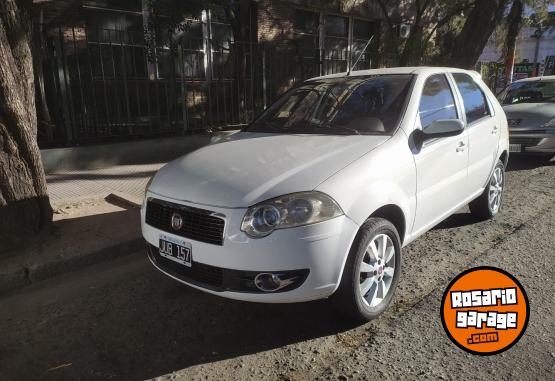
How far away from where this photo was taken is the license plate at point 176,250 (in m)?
2.83

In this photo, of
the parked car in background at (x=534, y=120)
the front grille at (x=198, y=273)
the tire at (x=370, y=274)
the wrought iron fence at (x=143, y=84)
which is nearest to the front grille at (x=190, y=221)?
the front grille at (x=198, y=273)

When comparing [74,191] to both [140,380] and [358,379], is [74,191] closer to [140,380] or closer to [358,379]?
[140,380]

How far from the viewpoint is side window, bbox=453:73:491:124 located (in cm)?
437

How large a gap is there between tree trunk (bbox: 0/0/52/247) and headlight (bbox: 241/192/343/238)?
255 cm

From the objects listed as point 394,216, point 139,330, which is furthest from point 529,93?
point 139,330

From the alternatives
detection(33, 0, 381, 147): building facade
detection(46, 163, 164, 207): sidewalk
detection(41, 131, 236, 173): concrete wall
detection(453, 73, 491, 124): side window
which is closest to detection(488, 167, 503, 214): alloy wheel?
detection(453, 73, 491, 124): side window

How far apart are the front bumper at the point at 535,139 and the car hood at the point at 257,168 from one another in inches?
231

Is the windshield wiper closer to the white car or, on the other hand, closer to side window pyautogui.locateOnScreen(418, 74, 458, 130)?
the white car

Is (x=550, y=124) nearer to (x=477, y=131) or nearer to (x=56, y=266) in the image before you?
(x=477, y=131)

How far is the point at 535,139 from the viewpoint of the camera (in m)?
7.86

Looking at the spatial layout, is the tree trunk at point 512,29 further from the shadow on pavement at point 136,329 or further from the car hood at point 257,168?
the shadow on pavement at point 136,329

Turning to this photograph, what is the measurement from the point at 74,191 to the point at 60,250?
219cm

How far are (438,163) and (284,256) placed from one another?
5.71 ft

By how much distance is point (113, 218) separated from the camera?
4.99 m
